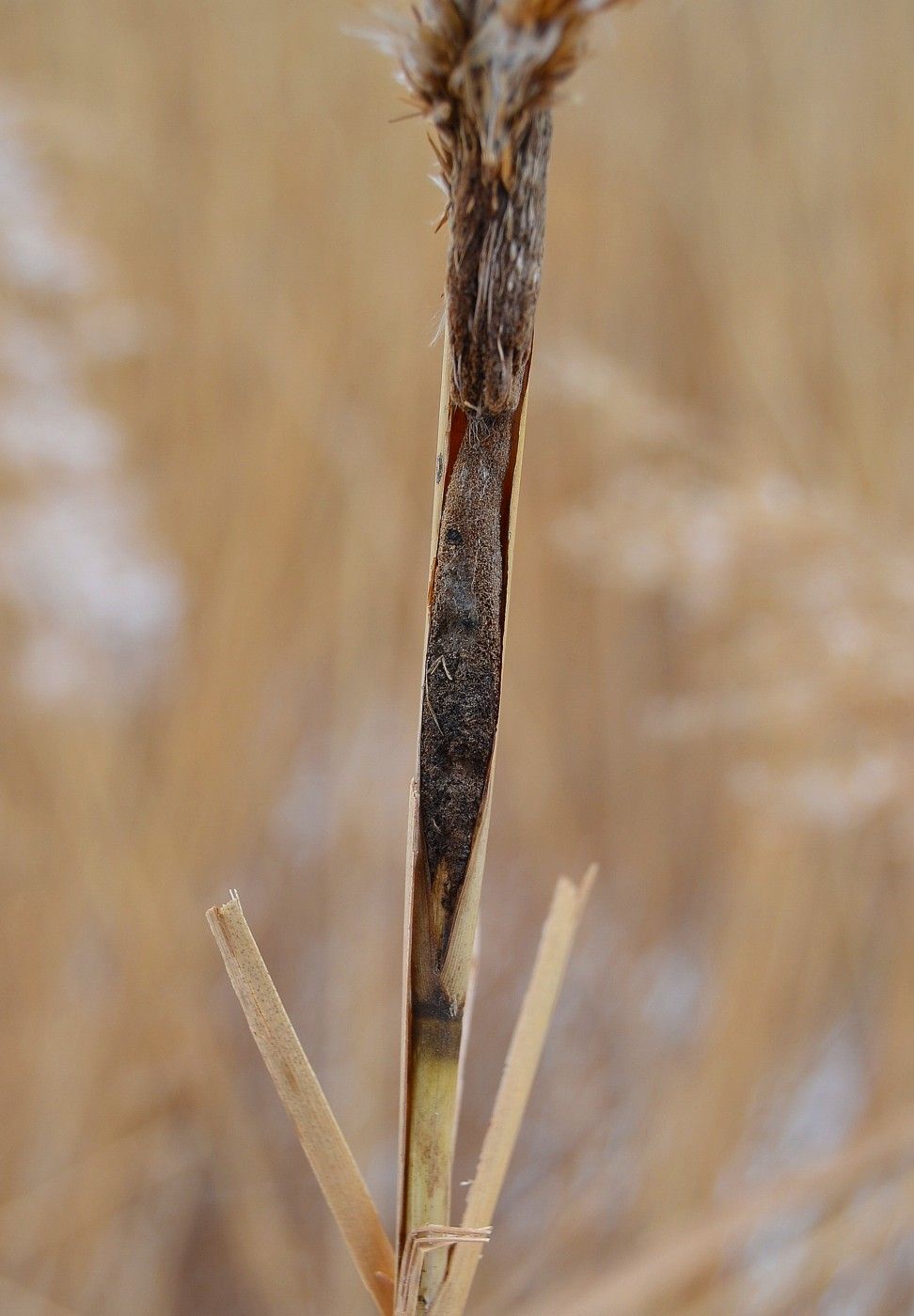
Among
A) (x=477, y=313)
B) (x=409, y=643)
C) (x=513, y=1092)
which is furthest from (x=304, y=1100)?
(x=409, y=643)

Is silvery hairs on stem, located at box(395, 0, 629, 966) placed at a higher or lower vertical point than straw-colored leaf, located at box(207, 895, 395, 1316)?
higher

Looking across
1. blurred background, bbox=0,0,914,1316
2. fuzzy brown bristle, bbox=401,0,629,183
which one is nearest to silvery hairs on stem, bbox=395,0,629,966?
fuzzy brown bristle, bbox=401,0,629,183

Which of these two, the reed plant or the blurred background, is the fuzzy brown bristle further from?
the blurred background

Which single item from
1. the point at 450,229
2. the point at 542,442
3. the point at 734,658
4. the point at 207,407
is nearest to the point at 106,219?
the point at 207,407

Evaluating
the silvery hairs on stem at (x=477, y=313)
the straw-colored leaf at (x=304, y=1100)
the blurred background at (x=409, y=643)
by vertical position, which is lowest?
the straw-colored leaf at (x=304, y=1100)

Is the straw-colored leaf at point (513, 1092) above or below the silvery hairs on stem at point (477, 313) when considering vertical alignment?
below

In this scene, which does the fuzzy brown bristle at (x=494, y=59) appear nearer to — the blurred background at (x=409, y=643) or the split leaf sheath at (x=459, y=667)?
the split leaf sheath at (x=459, y=667)

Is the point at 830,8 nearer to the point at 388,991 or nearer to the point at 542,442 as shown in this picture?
the point at 542,442

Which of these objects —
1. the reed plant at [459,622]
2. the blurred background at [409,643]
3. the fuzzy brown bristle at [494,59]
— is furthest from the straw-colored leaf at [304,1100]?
the blurred background at [409,643]

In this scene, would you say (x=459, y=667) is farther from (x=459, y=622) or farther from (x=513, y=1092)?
(x=513, y=1092)
